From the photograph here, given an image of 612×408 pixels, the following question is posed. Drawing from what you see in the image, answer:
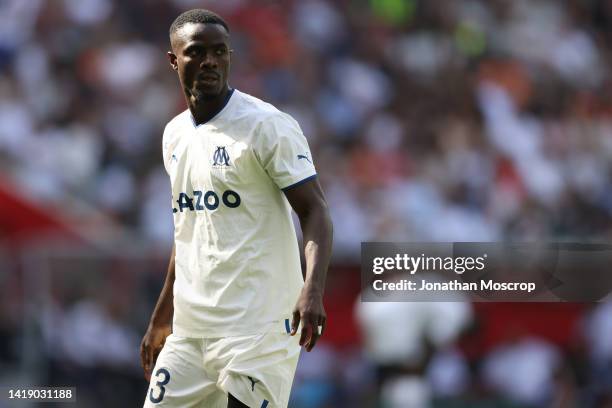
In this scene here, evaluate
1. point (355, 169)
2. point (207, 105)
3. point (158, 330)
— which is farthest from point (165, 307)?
point (355, 169)

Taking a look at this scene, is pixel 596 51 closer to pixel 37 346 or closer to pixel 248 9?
pixel 248 9

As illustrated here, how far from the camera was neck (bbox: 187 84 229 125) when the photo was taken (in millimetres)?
5036

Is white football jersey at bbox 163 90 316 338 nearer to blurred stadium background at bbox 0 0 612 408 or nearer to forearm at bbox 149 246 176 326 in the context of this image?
forearm at bbox 149 246 176 326

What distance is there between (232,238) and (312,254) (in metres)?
0.36

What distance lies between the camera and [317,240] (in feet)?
15.7

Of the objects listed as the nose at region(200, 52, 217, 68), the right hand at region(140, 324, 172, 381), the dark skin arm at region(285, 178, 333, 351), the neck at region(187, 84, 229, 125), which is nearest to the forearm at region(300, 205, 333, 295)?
the dark skin arm at region(285, 178, 333, 351)

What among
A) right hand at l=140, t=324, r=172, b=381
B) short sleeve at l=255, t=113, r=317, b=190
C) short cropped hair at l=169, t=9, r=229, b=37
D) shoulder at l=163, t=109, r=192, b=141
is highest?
short cropped hair at l=169, t=9, r=229, b=37

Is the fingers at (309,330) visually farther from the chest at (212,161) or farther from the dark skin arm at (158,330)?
the dark skin arm at (158,330)

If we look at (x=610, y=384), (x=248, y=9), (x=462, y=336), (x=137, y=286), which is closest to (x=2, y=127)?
(x=248, y=9)

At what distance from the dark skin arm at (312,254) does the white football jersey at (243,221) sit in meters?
0.07

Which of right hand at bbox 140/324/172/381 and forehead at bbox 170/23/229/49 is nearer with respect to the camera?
forehead at bbox 170/23/229/49

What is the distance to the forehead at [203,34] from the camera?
4949mm

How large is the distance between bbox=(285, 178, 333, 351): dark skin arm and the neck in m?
0.49

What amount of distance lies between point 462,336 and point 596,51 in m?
6.96
